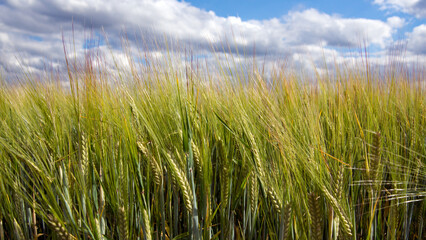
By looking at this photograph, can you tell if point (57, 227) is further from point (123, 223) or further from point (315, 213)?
point (315, 213)

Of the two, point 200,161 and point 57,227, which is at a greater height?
point 200,161

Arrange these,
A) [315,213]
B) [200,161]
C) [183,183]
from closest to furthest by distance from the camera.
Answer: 1. [315,213]
2. [183,183]
3. [200,161]

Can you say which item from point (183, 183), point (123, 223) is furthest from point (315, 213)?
point (123, 223)

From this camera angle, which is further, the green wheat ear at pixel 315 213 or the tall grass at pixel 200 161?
the tall grass at pixel 200 161

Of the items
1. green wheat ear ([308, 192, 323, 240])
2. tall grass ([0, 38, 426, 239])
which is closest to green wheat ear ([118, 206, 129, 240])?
tall grass ([0, 38, 426, 239])

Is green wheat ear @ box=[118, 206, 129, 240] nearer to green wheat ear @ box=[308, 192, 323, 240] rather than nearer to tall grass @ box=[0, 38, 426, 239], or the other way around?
tall grass @ box=[0, 38, 426, 239]

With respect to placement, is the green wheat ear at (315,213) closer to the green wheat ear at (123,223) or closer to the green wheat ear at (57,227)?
the green wheat ear at (123,223)

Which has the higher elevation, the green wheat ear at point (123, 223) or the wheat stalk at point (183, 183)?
the wheat stalk at point (183, 183)

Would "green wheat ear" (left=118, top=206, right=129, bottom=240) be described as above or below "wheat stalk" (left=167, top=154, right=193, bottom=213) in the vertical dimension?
below

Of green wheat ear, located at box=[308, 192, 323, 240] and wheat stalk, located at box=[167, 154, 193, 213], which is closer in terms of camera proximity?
green wheat ear, located at box=[308, 192, 323, 240]

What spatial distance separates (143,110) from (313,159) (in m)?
0.69

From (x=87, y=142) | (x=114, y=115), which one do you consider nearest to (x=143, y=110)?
(x=114, y=115)

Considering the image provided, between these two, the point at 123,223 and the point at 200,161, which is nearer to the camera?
the point at 123,223

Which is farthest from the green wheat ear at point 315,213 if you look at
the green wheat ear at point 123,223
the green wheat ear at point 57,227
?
the green wheat ear at point 57,227
